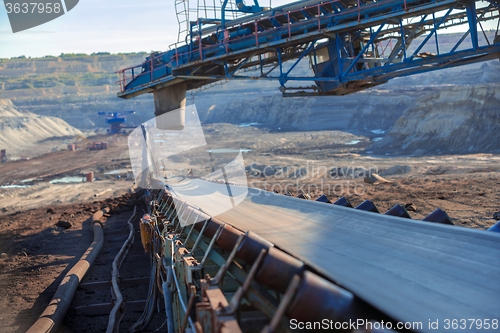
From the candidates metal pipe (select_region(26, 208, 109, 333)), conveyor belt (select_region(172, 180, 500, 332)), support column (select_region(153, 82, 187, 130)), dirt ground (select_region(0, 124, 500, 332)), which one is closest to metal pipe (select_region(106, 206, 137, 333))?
metal pipe (select_region(26, 208, 109, 333))

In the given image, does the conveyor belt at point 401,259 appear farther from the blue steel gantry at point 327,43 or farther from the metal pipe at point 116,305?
the blue steel gantry at point 327,43

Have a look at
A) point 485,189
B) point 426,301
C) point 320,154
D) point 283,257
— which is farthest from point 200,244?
point 320,154

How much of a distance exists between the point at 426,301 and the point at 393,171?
20582 millimetres

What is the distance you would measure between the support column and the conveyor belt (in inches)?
379

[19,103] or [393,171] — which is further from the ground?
[19,103]

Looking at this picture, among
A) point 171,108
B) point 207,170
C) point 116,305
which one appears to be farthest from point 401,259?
point 207,170

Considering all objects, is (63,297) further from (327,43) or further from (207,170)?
(207,170)

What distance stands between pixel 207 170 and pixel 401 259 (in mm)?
28839

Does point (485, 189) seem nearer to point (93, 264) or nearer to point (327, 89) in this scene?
point (327, 89)

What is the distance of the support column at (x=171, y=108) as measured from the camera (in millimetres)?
15977

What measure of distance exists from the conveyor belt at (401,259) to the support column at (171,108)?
9.63 meters

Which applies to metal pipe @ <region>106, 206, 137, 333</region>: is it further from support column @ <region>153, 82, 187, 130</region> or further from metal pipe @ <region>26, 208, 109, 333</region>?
support column @ <region>153, 82, 187, 130</region>

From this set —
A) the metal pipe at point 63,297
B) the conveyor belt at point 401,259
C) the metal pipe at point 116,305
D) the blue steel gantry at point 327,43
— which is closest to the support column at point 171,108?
the blue steel gantry at point 327,43

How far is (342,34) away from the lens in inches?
484
